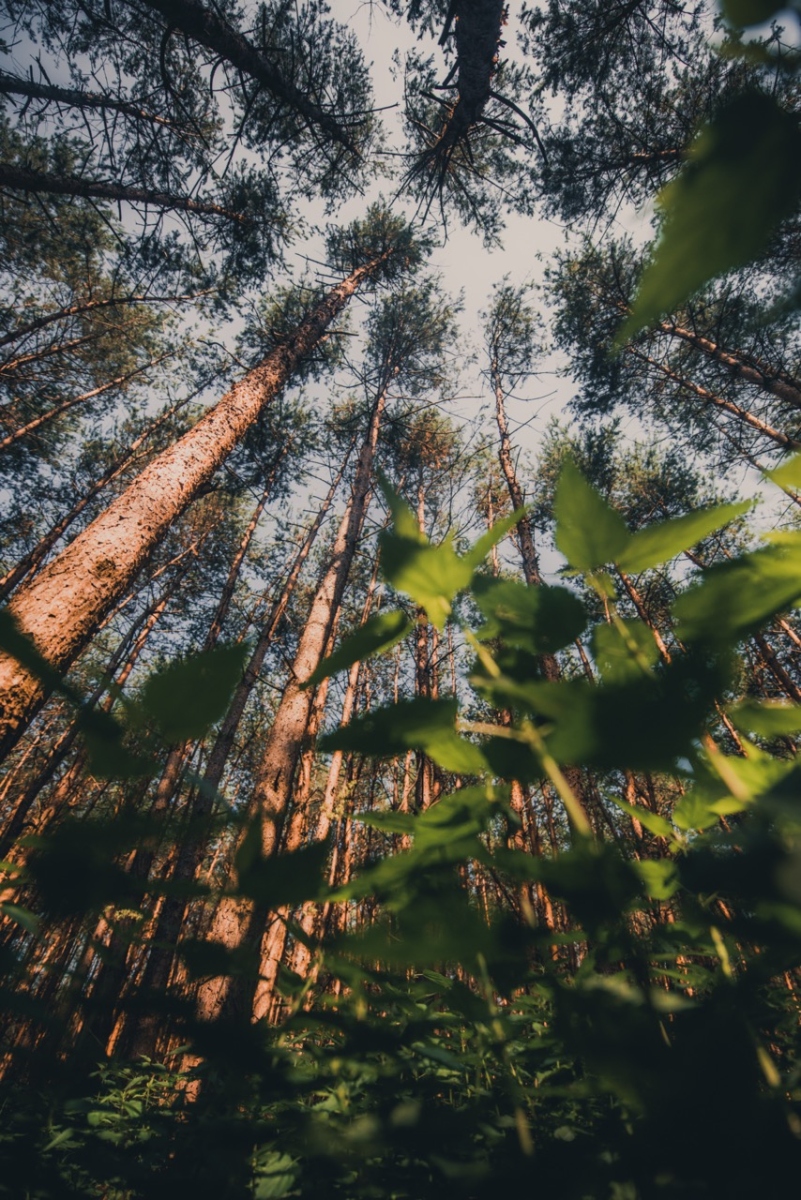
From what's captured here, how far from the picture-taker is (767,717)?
1.14ft

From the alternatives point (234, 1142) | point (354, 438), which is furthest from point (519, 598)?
point (354, 438)

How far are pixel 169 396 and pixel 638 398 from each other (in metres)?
10.0

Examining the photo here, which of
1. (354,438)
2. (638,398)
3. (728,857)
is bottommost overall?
(728,857)

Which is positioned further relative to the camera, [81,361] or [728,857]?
[81,361]

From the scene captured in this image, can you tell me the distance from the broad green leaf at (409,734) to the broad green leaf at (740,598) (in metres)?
0.16

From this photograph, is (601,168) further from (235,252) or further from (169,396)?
(169,396)

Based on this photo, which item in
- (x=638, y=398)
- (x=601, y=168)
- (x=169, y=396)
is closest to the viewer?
(x=601, y=168)

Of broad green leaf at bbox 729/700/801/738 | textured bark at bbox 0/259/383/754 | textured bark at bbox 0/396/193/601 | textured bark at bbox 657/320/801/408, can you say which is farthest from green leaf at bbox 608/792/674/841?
textured bark at bbox 0/396/193/601

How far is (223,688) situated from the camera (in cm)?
33

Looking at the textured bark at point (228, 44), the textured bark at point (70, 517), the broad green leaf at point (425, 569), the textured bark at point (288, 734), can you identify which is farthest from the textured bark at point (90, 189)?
the broad green leaf at point (425, 569)

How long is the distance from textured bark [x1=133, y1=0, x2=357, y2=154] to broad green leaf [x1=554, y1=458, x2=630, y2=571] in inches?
206

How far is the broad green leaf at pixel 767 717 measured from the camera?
335mm

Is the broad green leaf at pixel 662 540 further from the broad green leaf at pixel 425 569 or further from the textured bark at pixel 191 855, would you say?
the textured bark at pixel 191 855

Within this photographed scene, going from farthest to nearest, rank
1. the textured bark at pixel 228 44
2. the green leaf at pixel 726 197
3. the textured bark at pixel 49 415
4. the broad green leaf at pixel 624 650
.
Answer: the textured bark at pixel 49 415
the textured bark at pixel 228 44
the broad green leaf at pixel 624 650
the green leaf at pixel 726 197
